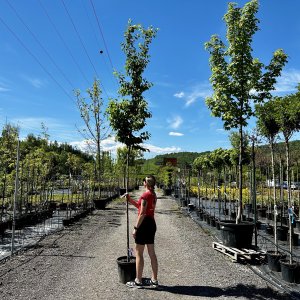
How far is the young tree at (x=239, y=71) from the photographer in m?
8.73

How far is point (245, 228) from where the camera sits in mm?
7641

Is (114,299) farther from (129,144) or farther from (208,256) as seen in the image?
(208,256)

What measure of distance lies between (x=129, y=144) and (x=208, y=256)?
3.09 m

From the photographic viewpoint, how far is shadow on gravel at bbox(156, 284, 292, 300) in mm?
5023

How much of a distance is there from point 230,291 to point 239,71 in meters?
5.40

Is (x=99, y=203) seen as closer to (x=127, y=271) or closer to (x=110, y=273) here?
(x=110, y=273)

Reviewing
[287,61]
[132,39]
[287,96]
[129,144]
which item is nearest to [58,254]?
[129,144]

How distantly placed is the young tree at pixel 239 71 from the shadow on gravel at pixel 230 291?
10.9 ft

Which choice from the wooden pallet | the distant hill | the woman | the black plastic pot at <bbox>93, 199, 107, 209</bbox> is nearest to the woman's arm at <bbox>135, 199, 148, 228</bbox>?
the woman

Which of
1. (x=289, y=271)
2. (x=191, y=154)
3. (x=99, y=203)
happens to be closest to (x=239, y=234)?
(x=289, y=271)

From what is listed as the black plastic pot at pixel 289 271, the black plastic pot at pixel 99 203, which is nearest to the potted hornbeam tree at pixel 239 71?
the black plastic pot at pixel 289 271

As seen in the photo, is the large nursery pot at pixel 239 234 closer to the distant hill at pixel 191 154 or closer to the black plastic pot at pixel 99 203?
the distant hill at pixel 191 154

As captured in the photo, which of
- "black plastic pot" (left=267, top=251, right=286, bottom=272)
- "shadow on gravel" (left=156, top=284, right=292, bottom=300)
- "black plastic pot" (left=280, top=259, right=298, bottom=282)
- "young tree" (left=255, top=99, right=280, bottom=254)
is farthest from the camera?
"young tree" (left=255, top=99, right=280, bottom=254)

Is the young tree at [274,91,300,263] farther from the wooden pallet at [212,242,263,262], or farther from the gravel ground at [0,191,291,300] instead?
the gravel ground at [0,191,291,300]
